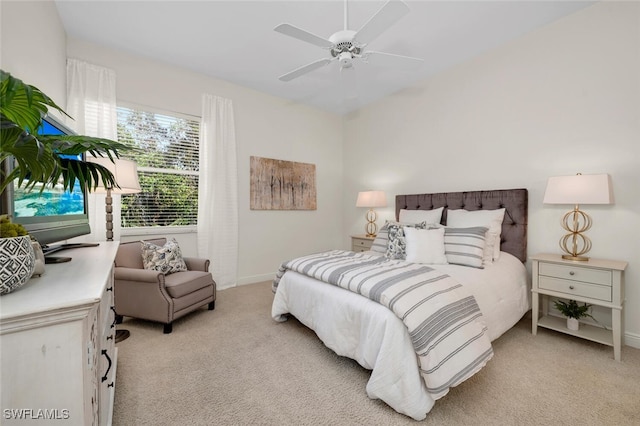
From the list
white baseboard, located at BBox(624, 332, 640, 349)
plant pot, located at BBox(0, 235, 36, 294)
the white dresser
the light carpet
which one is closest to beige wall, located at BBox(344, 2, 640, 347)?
white baseboard, located at BBox(624, 332, 640, 349)

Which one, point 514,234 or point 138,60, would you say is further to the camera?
point 138,60

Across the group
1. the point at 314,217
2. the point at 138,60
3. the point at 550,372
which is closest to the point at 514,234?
the point at 550,372

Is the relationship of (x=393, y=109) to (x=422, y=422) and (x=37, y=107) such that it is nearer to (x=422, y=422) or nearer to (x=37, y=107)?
(x=422, y=422)

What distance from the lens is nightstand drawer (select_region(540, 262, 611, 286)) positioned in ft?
6.67

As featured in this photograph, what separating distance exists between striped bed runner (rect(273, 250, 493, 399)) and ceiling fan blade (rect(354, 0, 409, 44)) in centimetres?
169

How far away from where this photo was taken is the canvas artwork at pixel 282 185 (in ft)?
13.3

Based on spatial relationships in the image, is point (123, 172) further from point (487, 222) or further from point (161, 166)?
point (487, 222)

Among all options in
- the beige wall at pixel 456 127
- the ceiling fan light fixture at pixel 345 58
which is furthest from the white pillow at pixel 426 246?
the ceiling fan light fixture at pixel 345 58

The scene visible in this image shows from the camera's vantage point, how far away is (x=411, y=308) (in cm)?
156

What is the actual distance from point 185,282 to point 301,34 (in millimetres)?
2314

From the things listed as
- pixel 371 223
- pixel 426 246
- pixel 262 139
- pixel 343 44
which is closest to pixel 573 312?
pixel 426 246

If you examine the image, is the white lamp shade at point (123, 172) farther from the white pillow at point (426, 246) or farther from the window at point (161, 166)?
the white pillow at point (426, 246)

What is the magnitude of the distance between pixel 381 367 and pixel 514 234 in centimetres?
217

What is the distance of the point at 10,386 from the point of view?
62 centimetres
